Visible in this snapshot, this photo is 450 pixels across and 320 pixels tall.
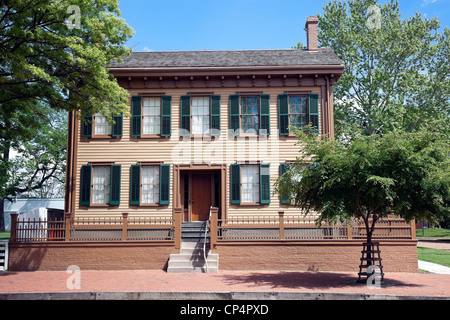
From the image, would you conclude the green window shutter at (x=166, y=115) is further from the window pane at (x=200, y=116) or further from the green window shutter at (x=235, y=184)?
the green window shutter at (x=235, y=184)

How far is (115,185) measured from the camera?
57.1ft

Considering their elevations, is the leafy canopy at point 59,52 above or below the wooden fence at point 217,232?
above

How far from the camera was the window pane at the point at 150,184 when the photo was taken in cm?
1748

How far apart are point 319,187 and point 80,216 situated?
10.4 meters

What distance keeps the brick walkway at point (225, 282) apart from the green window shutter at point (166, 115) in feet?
20.2

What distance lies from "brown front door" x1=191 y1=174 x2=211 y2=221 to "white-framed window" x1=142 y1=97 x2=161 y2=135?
2673 mm

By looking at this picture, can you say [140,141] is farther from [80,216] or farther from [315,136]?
[315,136]

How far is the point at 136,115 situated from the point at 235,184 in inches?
203

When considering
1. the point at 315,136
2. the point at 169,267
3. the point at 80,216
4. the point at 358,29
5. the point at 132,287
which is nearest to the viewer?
the point at 132,287

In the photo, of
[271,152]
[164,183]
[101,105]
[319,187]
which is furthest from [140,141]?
[319,187]

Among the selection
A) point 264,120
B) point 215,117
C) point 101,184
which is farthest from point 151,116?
point 264,120

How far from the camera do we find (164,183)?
17.4 metres

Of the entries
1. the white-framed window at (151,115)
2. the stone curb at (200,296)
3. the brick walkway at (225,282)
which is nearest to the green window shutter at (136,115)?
the white-framed window at (151,115)

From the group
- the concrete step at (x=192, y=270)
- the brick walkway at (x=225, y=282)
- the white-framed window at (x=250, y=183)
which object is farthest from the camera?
the white-framed window at (x=250, y=183)
